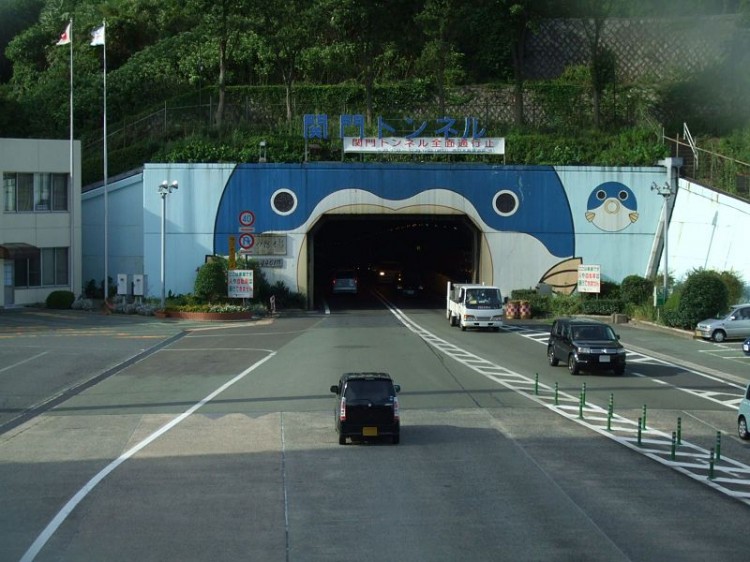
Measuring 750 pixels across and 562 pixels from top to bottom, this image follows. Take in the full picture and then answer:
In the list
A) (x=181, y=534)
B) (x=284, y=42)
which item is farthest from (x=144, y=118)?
(x=181, y=534)

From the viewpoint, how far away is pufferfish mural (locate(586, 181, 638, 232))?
56.7 m

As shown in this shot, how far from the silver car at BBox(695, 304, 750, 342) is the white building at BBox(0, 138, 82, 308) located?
114 ft

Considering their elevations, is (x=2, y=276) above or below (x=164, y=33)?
below

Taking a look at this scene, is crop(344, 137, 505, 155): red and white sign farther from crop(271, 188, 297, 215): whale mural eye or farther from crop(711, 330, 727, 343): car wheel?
crop(711, 330, 727, 343): car wheel

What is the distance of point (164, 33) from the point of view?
83188 millimetres

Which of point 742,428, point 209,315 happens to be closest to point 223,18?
point 209,315

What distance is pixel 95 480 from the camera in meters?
16.9

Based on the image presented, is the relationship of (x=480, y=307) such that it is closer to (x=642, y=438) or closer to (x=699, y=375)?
(x=699, y=375)

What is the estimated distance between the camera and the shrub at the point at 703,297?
43688mm

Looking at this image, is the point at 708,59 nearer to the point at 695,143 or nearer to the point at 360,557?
the point at 695,143

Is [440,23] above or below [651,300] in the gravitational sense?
above

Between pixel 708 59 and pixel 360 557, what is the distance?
68.6 metres

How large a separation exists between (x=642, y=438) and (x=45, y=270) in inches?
1668

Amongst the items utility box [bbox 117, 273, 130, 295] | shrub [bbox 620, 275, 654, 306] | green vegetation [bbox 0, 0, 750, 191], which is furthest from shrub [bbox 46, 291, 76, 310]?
shrub [bbox 620, 275, 654, 306]
